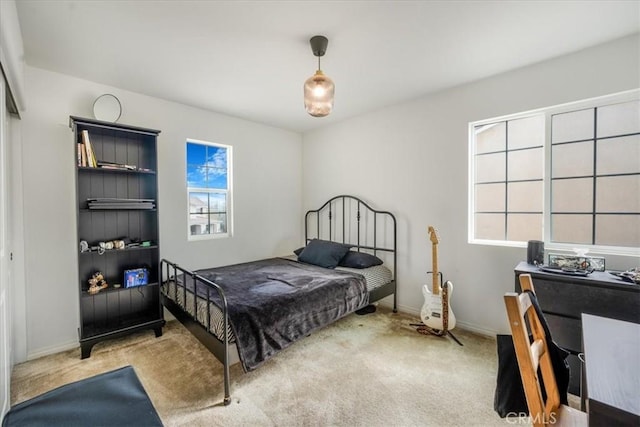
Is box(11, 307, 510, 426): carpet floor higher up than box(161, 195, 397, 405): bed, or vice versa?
box(161, 195, 397, 405): bed

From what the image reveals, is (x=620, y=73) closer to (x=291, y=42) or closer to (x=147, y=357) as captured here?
(x=291, y=42)

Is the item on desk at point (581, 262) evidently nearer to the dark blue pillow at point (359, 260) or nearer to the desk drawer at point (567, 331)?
the desk drawer at point (567, 331)

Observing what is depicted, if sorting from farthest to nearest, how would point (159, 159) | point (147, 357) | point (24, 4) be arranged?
point (159, 159), point (147, 357), point (24, 4)

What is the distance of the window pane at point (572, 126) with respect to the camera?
7.57 ft

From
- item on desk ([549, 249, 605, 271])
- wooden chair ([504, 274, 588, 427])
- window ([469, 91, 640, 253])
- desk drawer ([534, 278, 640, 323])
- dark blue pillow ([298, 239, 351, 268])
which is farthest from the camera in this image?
dark blue pillow ([298, 239, 351, 268])

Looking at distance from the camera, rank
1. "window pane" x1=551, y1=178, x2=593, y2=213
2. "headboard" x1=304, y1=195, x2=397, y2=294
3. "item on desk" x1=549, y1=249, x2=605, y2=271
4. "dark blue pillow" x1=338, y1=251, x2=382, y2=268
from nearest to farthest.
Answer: "item on desk" x1=549, y1=249, x2=605, y2=271 → "window pane" x1=551, y1=178, x2=593, y2=213 → "dark blue pillow" x1=338, y1=251, x2=382, y2=268 → "headboard" x1=304, y1=195, x2=397, y2=294

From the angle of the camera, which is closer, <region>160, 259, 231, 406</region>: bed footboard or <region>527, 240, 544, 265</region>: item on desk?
<region>160, 259, 231, 406</region>: bed footboard

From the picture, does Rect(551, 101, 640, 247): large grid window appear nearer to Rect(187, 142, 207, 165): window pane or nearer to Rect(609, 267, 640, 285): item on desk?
Rect(609, 267, 640, 285): item on desk

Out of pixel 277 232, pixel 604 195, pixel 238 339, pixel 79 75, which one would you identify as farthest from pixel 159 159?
pixel 604 195

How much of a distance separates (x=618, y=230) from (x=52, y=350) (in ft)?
15.9

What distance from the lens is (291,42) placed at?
2.08m

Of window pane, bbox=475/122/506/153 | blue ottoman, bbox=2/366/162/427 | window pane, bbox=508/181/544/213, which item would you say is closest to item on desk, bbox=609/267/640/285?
window pane, bbox=508/181/544/213

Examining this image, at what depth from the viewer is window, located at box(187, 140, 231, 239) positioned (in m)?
3.43

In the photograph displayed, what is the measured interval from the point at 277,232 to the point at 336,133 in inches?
68.0
